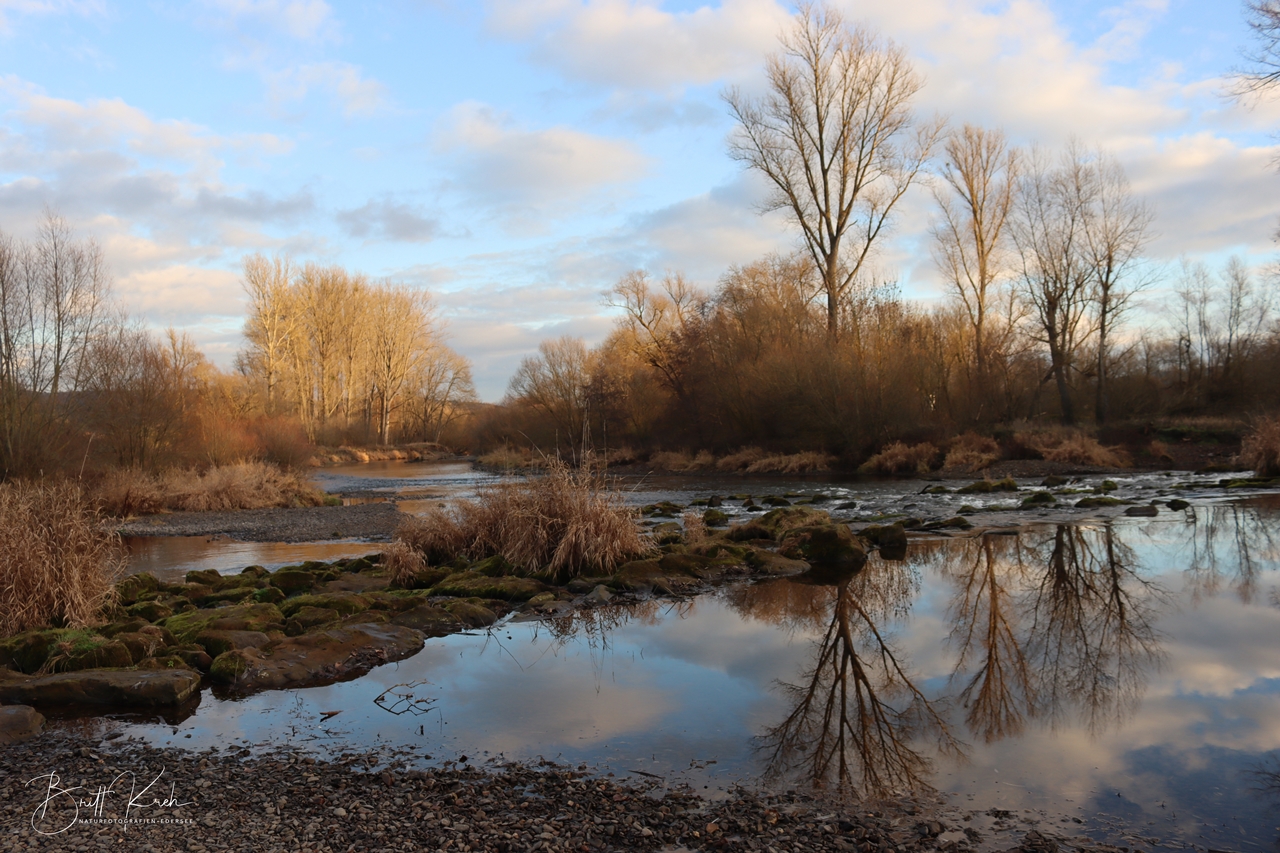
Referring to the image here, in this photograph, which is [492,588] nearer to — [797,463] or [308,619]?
[308,619]

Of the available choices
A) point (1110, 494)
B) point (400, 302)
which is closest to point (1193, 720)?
point (1110, 494)

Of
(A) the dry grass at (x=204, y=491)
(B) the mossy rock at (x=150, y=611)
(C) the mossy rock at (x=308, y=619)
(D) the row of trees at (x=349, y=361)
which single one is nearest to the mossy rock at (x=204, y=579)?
(B) the mossy rock at (x=150, y=611)

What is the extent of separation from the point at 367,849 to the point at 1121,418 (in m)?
35.3

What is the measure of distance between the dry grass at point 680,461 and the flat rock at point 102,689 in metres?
29.1

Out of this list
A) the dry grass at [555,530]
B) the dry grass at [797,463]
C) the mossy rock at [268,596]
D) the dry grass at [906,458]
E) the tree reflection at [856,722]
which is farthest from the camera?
the dry grass at [797,463]

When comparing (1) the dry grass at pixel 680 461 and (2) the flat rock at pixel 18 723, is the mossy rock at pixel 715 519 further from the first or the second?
(1) the dry grass at pixel 680 461

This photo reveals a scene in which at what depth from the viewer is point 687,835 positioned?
12.9 ft

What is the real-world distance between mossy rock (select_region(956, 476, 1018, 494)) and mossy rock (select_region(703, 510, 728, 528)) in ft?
25.0

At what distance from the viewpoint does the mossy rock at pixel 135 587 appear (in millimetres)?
9844

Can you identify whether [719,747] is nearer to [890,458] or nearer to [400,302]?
[890,458]

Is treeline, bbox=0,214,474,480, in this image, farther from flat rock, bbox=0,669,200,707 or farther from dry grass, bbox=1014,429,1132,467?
dry grass, bbox=1014,429,1132,467

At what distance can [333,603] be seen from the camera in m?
9.22

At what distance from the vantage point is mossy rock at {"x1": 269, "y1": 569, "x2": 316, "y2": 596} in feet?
35.9

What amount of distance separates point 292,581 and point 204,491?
15.4 meters
